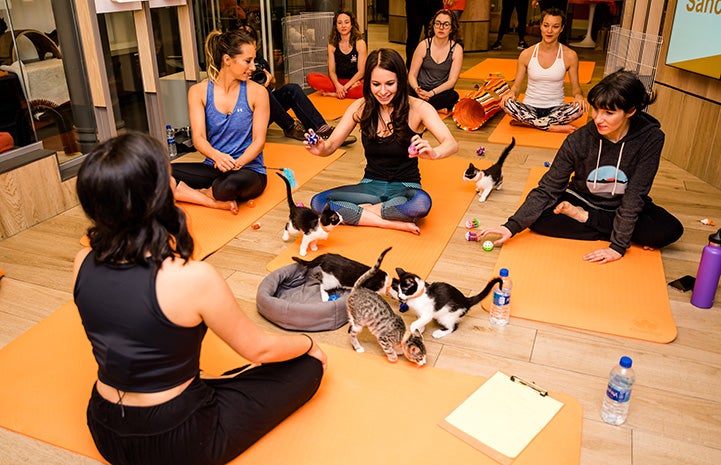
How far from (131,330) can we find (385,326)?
96 cm

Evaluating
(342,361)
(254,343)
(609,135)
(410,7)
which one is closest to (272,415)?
(254,343)

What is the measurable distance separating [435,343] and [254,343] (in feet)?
3.07

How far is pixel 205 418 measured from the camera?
1.60 m

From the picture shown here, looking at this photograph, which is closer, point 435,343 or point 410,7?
point 435,343

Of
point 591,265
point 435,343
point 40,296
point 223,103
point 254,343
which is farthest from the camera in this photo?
point 223,103

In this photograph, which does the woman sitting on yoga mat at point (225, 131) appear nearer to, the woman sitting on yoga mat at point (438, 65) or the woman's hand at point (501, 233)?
the woman's hand at point (501, 233)

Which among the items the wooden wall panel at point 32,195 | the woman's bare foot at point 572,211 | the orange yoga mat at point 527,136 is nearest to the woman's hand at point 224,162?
the wooden wall panel at point 32,195

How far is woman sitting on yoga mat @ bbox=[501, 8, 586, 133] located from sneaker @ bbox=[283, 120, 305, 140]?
5.79ft

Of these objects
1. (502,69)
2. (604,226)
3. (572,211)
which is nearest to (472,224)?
(572,211)

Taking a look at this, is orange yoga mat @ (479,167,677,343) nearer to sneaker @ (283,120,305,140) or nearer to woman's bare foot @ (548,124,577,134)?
woman's bare foot @ (548,124,577,134)

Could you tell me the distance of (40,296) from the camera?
2.66 m

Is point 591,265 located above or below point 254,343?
below

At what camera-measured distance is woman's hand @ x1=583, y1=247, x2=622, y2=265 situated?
9.45 feet

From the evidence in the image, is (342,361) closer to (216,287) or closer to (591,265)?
(216,287)
